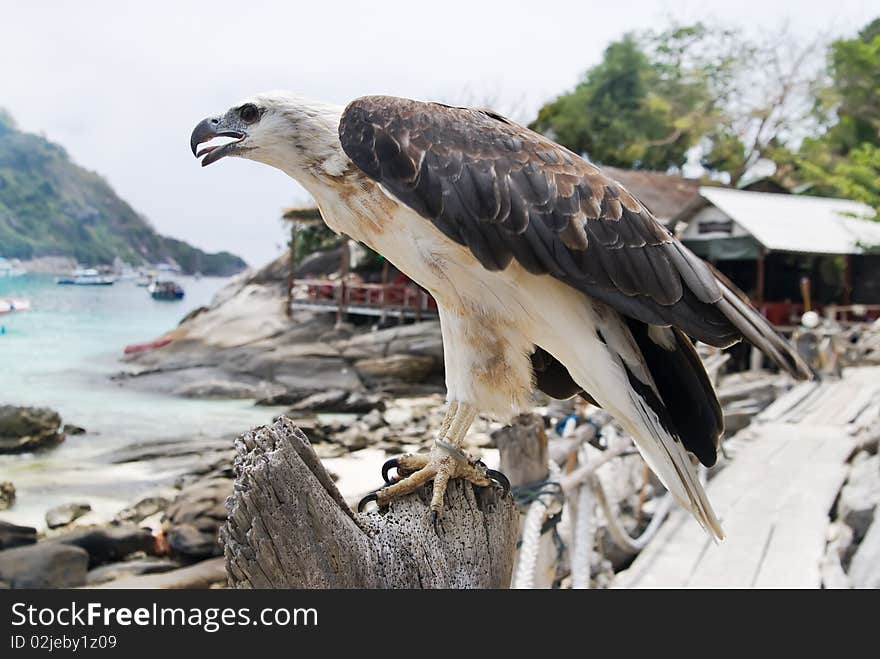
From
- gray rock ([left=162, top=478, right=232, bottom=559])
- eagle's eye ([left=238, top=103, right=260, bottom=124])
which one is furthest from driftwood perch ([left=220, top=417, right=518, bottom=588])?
gray rock ([left=162, top=478, right=232, bottom=559])

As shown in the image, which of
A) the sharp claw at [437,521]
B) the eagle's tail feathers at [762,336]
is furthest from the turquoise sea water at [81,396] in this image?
the eagle's tail feathers at [762,336]

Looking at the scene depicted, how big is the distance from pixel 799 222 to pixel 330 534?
34.6 feet

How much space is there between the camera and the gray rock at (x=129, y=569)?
187 inches

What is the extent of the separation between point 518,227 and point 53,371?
6178 mm

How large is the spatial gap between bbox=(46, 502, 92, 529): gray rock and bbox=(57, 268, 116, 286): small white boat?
6.31 ft

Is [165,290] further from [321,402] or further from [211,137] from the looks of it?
[211,137]

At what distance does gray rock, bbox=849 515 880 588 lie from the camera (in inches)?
109

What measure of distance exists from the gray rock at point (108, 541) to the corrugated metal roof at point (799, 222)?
302 inches

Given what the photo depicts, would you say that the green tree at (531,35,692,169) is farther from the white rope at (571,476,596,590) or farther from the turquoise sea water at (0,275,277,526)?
the white rope at (571,476,596,590)

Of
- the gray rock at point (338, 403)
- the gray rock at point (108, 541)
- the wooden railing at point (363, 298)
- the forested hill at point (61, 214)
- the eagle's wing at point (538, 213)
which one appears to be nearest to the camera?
the eagle's wing at point (538, 213)

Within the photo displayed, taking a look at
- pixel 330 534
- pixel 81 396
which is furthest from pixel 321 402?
pixel 330 534

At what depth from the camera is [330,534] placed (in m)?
0.92

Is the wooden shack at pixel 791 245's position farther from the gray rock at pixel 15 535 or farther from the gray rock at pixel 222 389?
the gray rock at pixel 15 535

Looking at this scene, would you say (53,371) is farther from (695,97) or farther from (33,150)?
(695,97)
